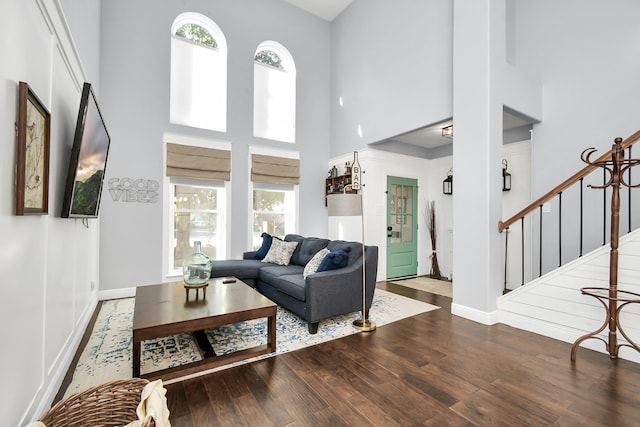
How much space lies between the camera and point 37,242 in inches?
66.4

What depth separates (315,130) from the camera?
6.32 metres

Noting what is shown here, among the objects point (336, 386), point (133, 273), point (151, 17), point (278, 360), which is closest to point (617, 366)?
point (336, 386)

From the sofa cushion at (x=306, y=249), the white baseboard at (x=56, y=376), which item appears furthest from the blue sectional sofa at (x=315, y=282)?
the white baseboard at (x=56, y=376)

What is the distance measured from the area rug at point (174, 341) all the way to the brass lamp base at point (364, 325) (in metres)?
0.06

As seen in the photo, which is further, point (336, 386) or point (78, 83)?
point (78, 83)

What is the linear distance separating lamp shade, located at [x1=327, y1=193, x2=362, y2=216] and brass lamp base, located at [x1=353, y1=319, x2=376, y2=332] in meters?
1.21

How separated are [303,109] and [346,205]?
12.4ft

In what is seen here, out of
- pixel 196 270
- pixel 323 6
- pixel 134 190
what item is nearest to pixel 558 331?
pixel 196 270

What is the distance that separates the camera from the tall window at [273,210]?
5.66 metres

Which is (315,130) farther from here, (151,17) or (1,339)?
(1,339)

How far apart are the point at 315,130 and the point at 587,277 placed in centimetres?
505

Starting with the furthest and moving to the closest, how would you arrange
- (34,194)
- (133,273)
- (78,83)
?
(133,273)
(78,83)
(34,194)

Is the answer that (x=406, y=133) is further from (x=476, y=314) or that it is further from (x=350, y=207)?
(x=476, y=314)

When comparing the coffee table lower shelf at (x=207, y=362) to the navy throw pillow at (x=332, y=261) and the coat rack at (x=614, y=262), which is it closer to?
the navy throw pillow at (x=332, y=261)
